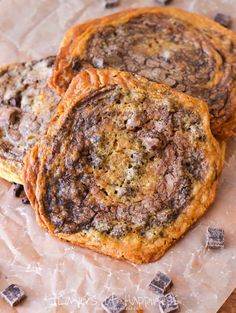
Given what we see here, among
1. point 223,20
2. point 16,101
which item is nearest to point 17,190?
point 16,101

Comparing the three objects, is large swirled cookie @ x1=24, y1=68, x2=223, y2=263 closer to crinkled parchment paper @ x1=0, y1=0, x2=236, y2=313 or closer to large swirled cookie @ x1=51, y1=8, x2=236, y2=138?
Result: crinkled parchment paper @ x1=0, y1=0, x2=236, y2=313

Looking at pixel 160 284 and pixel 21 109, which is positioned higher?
pixel 21 109

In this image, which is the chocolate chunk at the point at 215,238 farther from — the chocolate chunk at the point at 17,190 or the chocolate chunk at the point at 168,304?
the chocolate chunk at the point at 17,190

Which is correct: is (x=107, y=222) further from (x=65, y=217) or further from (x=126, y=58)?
(x=126, y=58)

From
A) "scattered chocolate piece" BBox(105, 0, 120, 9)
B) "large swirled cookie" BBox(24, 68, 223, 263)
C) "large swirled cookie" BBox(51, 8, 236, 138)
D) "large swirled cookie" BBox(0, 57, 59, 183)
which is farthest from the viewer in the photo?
"scattered chocolate piece" BBox(105, 0, 120, 9)

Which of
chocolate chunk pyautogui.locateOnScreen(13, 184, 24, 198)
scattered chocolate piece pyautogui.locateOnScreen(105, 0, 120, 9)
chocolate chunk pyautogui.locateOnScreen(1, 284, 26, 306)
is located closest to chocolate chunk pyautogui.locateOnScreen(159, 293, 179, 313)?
chocolate chunk pyautogui.locateOnScreen(1, 284, 26, 306)

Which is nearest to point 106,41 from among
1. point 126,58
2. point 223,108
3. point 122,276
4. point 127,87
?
point 126,58

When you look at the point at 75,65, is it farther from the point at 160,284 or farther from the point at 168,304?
the point at 168,304
